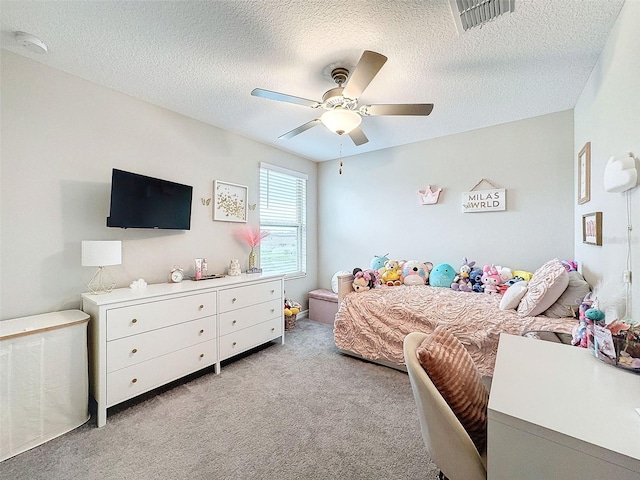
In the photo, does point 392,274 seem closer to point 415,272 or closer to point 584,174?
point 415,272

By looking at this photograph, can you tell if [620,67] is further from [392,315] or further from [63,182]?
[63,182]

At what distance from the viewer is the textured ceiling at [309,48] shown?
1.54m

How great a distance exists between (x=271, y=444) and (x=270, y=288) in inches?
63.1

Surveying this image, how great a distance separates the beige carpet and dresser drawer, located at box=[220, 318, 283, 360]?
232 millimetres

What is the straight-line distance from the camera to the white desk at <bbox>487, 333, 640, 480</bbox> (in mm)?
653

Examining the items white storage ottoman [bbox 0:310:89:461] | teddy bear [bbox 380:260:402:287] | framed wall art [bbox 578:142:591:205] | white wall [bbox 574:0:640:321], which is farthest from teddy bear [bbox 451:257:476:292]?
white storage ottoman [bbox 0:310:89:461]

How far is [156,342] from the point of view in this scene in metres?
2.17

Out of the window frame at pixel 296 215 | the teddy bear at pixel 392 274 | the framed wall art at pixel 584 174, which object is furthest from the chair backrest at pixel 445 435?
the window frame at pixel 296 215

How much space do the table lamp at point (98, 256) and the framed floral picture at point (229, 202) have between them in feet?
3.93

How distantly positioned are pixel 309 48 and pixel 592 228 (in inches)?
91.5

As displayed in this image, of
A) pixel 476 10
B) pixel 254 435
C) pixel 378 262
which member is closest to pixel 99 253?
pixel 254 435

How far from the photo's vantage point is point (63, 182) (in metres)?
2.12

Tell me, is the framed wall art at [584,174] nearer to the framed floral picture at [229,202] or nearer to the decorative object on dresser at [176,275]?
the framed floral picture at [229,202]

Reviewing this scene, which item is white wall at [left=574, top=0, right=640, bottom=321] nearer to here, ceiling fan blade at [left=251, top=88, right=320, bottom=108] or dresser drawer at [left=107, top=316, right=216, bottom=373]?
ceiling fan blade at [left=251, top=88, right=320, bottom=108]
